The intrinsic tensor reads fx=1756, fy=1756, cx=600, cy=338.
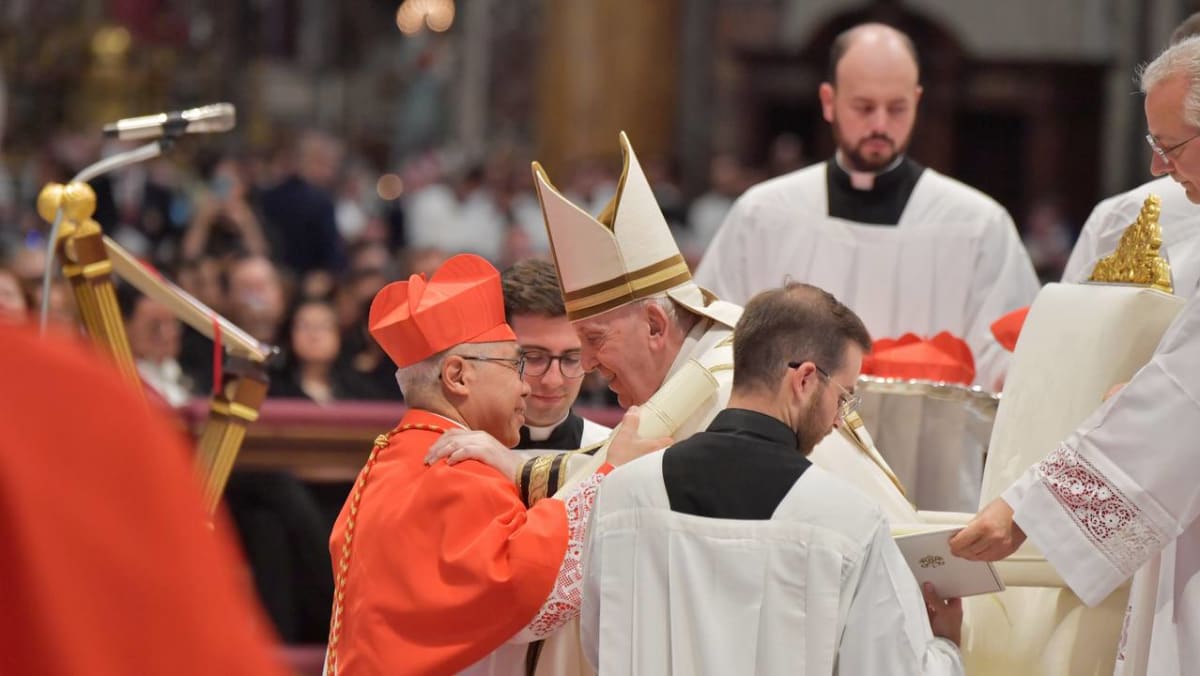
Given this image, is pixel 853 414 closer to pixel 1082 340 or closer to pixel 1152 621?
pixel 1082 340

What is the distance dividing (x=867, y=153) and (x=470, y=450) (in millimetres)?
2375

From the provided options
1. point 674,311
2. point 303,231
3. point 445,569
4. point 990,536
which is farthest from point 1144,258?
point 303,231

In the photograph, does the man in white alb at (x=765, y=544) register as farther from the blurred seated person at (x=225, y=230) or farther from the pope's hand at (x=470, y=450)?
the blurred seated person at (x=225, y=230)

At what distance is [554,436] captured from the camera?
408cm

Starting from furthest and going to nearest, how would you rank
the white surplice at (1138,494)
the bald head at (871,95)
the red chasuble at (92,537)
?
the bald head at (871,95) < the white surplice at (1138,494) < the red chasuble at (92,537)

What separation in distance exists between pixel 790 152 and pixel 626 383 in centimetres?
1296

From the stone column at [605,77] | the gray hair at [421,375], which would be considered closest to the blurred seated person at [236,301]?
the gray hair at [421,375]

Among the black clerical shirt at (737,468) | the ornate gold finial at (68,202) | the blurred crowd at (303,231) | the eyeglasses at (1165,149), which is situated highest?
the eyeglasses at (1165,149)

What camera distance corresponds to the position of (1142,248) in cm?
357

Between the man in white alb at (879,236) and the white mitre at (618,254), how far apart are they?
5.59 feet

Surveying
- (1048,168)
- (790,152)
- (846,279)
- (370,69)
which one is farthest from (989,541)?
(370,69)

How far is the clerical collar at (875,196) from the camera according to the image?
544cm

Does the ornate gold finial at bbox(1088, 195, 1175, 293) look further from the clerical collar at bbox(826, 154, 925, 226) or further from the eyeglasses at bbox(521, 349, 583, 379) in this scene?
the clerical collar at bbox(826, 154, 925, 226)

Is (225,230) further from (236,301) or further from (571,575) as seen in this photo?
(571,575)
